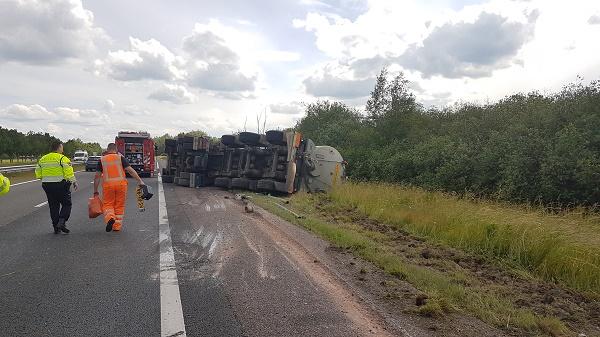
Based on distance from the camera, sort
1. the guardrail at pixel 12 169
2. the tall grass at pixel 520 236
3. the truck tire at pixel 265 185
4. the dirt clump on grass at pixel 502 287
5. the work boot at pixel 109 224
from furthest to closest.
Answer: the guardrail at pixel 12 169 < the truck tire at pixel 265 185 < the work boot at pixel 109 224 < the tall grass at pixel 520 236 < the dirt clump on grass at pixel 502 287

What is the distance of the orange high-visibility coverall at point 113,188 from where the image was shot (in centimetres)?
821

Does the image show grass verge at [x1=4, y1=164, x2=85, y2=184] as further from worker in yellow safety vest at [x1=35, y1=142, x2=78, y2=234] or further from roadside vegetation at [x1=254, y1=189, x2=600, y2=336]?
roadside vegetation at [x1=254, y1=189, x2=600, y2=336]

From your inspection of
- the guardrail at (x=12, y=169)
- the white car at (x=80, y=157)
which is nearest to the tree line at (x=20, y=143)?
the white car at (x=80, y=157)

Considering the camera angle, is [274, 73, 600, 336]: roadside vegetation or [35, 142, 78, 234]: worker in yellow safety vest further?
[35, 142, 78, 234]: worker in yellow safety vest

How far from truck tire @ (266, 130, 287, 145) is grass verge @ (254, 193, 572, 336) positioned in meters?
7.87

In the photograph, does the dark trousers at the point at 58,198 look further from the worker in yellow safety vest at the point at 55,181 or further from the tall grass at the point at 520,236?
the tall grass at the point at 520,236

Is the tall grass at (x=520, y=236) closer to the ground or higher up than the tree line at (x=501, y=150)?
closer to the ground

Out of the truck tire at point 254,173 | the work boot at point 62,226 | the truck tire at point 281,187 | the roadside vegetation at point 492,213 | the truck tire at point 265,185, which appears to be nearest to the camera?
the roadside vegetation at point 492,213

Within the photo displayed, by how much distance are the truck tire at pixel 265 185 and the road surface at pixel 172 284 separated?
7.00 m

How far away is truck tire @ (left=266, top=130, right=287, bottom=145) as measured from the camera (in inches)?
627

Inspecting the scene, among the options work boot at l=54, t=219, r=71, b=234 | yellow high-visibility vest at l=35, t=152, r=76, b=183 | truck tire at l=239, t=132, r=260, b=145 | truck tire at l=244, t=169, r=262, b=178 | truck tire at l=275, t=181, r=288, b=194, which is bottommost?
work boot at l=54, t=219, r=71, b=234

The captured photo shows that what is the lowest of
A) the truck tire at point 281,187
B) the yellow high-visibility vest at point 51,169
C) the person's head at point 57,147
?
the truck tire at point 281,187

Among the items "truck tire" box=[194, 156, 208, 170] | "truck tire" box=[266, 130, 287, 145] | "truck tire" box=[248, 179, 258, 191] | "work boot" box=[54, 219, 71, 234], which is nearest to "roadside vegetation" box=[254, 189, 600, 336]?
"work boot" box=[54, 219, 71, 234]

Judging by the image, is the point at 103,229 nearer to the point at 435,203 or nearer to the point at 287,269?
the point at 287,269
